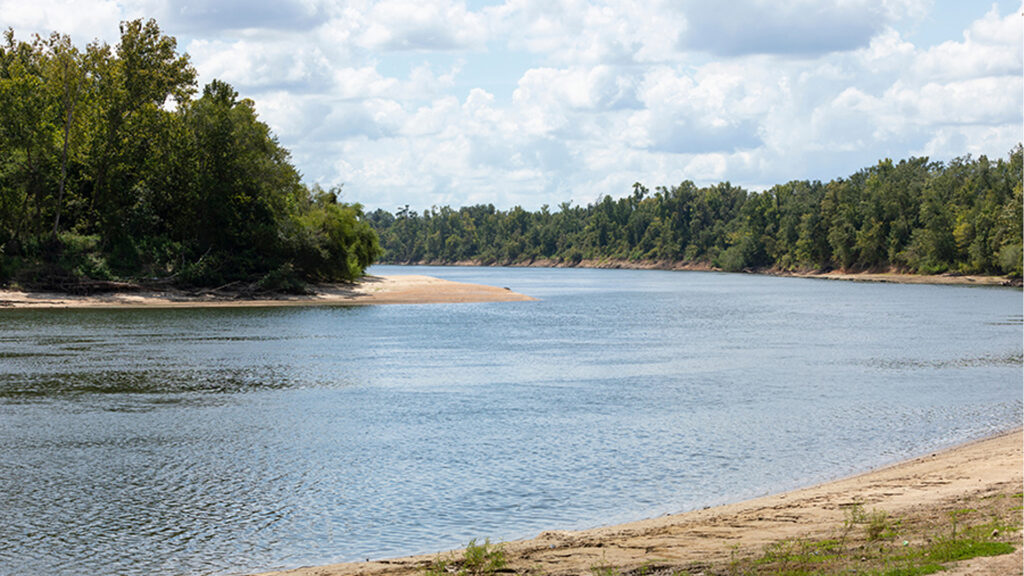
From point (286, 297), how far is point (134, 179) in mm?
15339

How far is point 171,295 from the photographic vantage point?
7138cm

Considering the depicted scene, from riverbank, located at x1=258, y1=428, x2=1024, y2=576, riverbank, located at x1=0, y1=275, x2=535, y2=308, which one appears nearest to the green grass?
riverbank, located at x1=258, y1=428, x2=1024, y2=576

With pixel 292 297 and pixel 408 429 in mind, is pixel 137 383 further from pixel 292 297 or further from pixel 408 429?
pixel 292 297

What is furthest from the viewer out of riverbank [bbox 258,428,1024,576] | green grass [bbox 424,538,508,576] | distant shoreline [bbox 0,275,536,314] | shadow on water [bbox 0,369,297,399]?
distant shoreline [bbox 0,275,536,314]

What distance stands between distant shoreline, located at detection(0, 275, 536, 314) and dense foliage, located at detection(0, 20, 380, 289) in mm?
1528

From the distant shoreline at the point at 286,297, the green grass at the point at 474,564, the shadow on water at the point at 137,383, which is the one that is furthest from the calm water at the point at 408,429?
the distant shoreline at the point at 286,297

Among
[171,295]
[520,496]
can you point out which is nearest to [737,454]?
[520,496]

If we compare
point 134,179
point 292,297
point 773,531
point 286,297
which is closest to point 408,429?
point 773,531

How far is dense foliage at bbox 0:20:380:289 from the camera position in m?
67.7

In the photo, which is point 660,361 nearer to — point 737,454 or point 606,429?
point 606,429

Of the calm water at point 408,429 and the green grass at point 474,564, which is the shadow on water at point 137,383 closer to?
the calm water at point 408,429

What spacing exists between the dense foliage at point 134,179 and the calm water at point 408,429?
761 inches

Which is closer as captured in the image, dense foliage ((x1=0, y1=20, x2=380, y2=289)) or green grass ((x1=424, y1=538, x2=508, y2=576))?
green grass ((x1=424, y1=538, x2=508, y2=576))

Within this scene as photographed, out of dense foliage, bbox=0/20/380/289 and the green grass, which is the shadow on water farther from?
dense foliage, bbox=0/20/380/289
